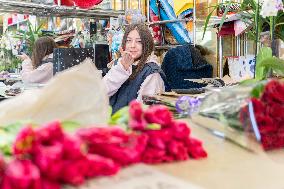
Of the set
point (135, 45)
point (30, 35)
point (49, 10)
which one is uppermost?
point (49, 10)

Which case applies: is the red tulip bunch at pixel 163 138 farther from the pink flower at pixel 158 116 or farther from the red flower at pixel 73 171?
the red flower at pixel 73 171

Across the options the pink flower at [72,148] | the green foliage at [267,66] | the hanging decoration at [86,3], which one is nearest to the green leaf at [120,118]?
the pink flower at [72,148]

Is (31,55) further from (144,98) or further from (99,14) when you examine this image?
(144,98)

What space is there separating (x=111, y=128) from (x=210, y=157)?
0.24 m

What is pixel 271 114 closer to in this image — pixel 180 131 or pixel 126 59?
pixel 180 131

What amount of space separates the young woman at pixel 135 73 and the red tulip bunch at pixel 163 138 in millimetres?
2002

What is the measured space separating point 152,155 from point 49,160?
0.76 ft

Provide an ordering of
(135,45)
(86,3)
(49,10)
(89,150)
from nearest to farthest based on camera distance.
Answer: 1. (89,150)
2. (135,45)
3. (49,10)
4. (86,3)

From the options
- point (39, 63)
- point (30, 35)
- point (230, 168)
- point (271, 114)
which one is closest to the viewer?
point (230, 168)

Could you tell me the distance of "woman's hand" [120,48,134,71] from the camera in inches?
115

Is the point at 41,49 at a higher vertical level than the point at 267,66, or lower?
higher

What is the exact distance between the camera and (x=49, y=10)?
142 inches

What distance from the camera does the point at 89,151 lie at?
0.69 m

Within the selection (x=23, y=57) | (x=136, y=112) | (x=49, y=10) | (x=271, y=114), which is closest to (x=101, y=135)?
(x=136, y=112)
